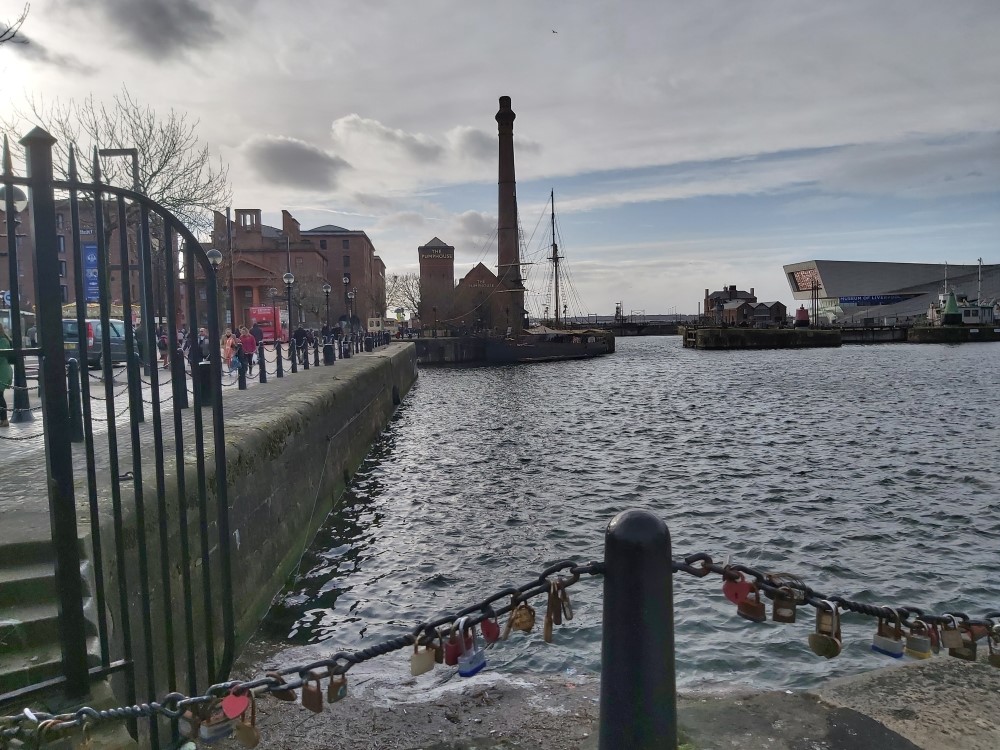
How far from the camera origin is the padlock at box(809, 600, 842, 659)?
2.92m

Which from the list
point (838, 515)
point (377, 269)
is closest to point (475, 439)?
point (838, 515)

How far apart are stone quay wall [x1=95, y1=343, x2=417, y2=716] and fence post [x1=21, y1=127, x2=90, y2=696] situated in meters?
0.40

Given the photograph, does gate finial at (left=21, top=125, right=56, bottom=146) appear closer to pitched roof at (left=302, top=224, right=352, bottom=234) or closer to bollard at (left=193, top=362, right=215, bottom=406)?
bollard at (left=193, top=362, right=215, bottom=406)

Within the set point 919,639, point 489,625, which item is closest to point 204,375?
point 489,625

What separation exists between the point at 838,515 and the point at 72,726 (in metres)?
11.9

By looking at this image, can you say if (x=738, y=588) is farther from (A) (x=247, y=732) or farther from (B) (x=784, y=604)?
(A) (x=247, y=732)

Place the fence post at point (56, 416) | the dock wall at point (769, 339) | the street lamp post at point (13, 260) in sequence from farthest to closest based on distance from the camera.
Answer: the dock wall at point (769, 339), the street lamp post at point (13, 260), the fence post at point (56, 416)

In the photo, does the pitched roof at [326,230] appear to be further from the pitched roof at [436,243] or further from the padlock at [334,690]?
the padlock at [334,690]

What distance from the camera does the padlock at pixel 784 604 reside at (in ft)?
9.23

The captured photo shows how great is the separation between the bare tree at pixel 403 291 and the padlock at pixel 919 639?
103971 mm

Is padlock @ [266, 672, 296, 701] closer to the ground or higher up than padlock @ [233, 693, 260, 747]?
higher up

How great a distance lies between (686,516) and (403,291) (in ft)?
326

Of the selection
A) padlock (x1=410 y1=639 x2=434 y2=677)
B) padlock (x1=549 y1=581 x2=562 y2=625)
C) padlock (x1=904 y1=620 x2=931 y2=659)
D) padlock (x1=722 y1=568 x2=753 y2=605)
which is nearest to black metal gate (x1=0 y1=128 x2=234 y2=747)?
padlock (x1=410 y1=639 x2=434 y2=677)

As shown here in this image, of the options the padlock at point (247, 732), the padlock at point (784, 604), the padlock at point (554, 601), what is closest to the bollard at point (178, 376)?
the padlock at point (247, 732)
